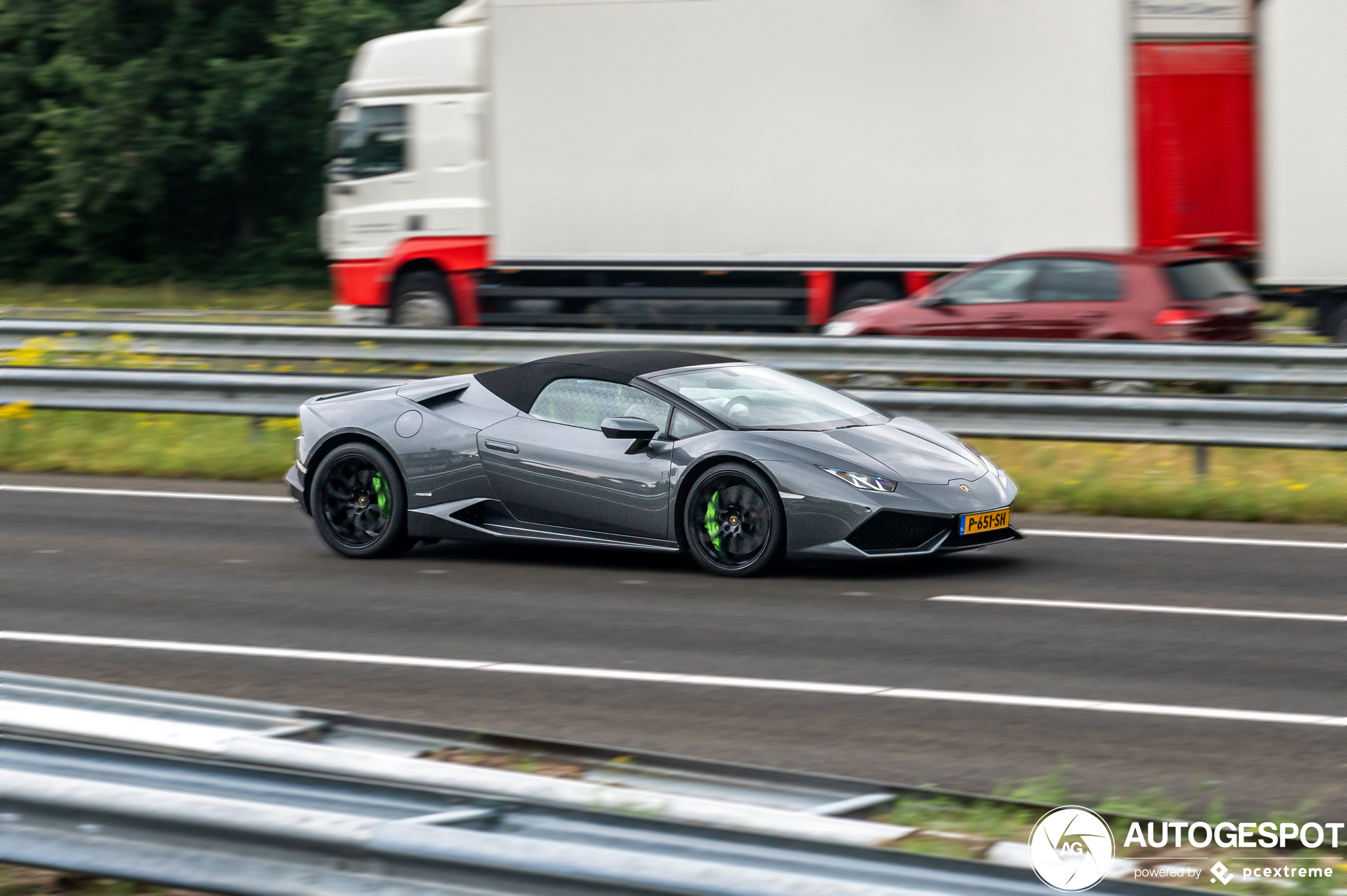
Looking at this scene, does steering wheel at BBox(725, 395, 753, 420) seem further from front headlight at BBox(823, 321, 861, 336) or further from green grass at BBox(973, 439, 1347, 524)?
front headlight at BBox(823, 321, 861, 336)

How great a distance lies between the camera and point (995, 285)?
15.6m

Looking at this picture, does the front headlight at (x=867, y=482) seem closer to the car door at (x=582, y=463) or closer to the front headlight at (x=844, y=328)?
the car door at (x=582, y=463)

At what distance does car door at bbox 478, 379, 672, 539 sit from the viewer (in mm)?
9102

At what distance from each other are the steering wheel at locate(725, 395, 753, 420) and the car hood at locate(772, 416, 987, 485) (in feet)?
0.80

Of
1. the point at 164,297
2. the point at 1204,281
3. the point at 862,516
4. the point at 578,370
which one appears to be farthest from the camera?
the point at 164,297

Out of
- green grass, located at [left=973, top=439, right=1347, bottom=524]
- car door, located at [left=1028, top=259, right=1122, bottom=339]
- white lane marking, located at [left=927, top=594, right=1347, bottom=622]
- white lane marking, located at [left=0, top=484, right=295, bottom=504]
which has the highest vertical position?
car door, located at [left=1028, top=259, right=1122, bottom=339]

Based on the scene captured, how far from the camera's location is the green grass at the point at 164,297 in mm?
33781

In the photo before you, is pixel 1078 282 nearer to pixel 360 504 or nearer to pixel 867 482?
pixel 867 482

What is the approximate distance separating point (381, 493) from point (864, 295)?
9.60m

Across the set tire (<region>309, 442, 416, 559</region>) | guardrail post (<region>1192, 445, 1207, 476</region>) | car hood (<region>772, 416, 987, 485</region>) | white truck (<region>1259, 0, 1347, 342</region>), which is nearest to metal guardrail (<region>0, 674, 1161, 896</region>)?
car hood (<region>772, 416, 987, 485</region>)

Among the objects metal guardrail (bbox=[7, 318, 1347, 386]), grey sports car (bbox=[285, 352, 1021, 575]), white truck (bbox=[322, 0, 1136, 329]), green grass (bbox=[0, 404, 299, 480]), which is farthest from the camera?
white truck (bbox=[322, 0, 1136, 329])

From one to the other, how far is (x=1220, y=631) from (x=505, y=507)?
3740mm

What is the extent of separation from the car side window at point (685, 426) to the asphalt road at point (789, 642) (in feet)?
2.42
